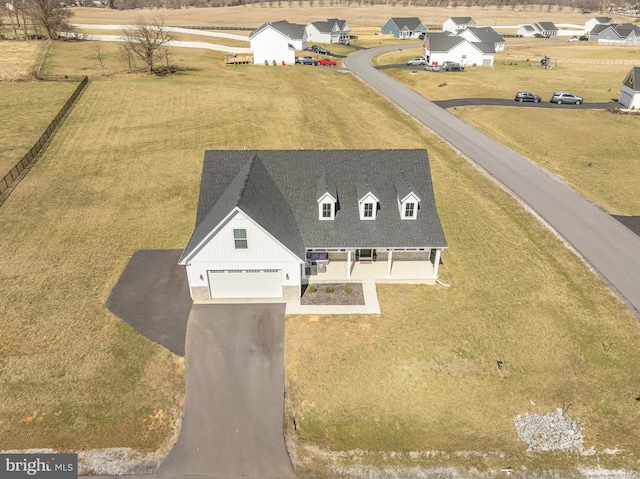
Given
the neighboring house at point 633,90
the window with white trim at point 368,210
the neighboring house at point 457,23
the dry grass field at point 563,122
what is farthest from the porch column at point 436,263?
the neighboring house at point 457,23

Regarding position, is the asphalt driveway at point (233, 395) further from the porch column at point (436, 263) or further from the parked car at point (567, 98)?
the parked car at point (567, 98)

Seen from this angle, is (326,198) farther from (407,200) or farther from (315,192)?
(407,200)

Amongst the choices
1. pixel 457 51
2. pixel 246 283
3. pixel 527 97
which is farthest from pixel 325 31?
pixel 246 283

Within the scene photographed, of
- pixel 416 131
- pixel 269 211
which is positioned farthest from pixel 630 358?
pixel 416 131

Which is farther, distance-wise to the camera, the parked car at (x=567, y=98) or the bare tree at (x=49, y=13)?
the bare tree at (x=49, y=13)

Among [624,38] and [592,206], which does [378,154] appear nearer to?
[592,206]

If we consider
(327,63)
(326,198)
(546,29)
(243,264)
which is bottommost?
(243,264)
